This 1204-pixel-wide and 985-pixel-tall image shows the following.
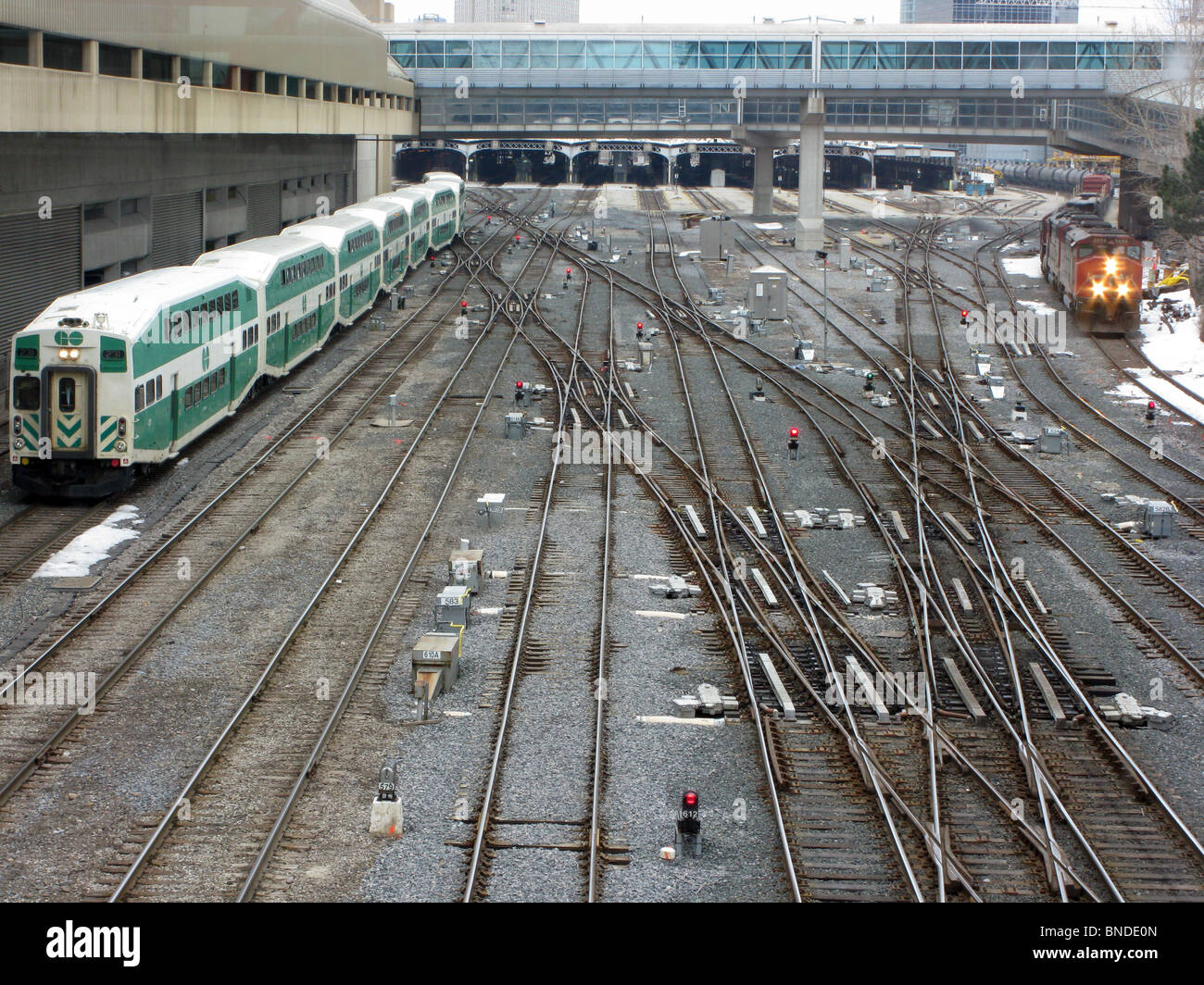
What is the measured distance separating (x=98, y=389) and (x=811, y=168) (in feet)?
161

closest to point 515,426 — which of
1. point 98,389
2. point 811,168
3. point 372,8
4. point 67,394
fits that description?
point 98,389

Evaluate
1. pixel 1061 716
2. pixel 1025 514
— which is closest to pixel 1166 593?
pixel 1025 514

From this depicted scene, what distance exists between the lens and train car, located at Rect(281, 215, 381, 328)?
34.5 meters

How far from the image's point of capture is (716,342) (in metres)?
37.4

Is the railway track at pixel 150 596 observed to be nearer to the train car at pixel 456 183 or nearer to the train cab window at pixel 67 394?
the train cab window at pixel 67 394

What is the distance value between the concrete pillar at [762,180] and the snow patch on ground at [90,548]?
57.1 meters

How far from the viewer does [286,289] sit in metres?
29.3

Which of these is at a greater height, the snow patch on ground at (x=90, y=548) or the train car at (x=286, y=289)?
the train car at (x=286, y=289)

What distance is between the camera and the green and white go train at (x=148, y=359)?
20078 mm

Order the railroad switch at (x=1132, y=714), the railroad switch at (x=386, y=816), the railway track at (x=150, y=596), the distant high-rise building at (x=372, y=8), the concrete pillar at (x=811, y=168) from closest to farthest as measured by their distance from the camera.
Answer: the railroad switch at (x=386, y=816)
the railway track at (x=150, y=596)
the railroad switch at (x=1132, y=714)
the concrete pillar at (x=811, y=168)
the distant high-rise building at (x=372, y=8)

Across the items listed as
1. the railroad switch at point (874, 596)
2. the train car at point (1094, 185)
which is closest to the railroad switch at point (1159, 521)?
the railroad switch at point (874, 596)
